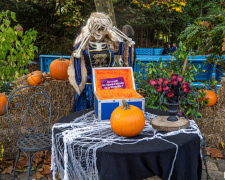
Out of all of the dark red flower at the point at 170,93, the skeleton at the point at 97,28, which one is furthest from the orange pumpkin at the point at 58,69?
the dark red flower at the point at 170,93

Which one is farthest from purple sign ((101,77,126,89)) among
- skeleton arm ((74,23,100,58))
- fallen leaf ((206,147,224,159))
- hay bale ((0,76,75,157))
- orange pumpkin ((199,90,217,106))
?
orange pumpkin ((199,90,217,106))

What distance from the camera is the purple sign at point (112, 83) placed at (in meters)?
2.64

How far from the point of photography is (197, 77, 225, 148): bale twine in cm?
388

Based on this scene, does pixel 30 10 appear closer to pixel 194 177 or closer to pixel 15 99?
pixel 15 99

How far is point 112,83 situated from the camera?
8.70 ft

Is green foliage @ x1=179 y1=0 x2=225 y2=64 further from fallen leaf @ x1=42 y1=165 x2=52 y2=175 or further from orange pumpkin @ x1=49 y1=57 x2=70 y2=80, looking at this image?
fallen leaf @ x1=42 y1=165 x2=52 y2=175

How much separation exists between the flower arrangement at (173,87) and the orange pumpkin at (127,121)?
31 centimetres

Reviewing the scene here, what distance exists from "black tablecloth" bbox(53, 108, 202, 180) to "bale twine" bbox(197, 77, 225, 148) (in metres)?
2.28

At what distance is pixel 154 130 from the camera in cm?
205

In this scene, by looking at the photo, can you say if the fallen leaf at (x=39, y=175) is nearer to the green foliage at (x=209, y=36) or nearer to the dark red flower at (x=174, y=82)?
the dark red flower at (x=174, y=82)

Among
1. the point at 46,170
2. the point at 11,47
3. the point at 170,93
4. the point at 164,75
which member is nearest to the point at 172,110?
the point at 170,93

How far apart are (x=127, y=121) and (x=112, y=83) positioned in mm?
884

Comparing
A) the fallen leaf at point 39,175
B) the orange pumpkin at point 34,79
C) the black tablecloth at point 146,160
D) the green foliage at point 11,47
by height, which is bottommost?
the fallen leaf at point 39,175

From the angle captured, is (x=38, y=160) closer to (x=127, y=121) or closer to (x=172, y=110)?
(x=127, y=121)
